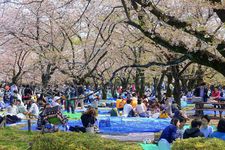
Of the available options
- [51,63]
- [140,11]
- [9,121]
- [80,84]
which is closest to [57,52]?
[51,63]

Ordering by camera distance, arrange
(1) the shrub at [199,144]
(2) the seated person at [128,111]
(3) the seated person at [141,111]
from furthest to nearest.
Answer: (3) the seated person at [141,111]
(2) the seated person at [128,111]
(1) the shrub at [199,144]

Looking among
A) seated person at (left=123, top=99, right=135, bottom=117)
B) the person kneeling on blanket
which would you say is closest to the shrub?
the person kneeling on blanket

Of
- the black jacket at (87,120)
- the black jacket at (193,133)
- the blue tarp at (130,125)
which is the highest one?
the black jacket at (87,120)

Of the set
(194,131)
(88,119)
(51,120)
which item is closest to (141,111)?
(88,119)

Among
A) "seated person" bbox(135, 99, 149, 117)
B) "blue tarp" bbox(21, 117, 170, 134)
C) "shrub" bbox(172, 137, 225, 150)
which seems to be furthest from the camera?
"seated person" bbox(135, 99, 149, 117)

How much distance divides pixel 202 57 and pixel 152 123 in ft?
24.1

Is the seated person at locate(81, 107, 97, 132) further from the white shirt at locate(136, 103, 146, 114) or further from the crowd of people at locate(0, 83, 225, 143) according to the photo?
the white shirt at locate(136, 103, 146, 114)

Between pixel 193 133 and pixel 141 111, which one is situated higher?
pixel 141 111

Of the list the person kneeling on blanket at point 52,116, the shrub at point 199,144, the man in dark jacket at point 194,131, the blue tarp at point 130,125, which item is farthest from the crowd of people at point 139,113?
the shrub at point 199,144

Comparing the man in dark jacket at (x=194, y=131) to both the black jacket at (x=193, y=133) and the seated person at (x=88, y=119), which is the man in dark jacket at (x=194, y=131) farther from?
the seated person at (x=88, y=119)

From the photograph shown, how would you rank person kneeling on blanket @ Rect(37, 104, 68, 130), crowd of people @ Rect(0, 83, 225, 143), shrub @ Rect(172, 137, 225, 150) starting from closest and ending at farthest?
shrub @ Rect(172, 137, 225, 150) < crowd of people @ Rect(0, 83, 225, 143) < person kneeling on blanket @ Rect(37, 104, 68, 130)

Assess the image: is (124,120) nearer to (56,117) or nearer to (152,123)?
(152,123)

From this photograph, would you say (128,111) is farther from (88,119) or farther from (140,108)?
(88,119)

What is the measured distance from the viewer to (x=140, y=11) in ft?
25.2
